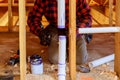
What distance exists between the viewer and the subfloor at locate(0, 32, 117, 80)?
2234 mm

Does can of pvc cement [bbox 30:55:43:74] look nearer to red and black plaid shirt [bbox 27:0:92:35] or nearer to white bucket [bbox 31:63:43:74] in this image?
white bucket [bbox 31:63:43:74]

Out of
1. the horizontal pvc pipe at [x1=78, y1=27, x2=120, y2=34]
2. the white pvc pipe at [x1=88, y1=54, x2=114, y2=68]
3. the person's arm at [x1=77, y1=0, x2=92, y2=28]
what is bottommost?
the white pvc pipe at [x1=88, y1=54, x2=114, y2=68]

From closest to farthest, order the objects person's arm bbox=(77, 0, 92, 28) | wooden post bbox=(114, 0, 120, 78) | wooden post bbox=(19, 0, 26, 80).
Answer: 1. wooden post bbox=(19, 0, 26, 80)
2. wooden post bbox=(114, 0, 120, 78)
3. person's arm bbox=(77, 0, 92, 28)

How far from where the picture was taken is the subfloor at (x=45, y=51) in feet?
7.33

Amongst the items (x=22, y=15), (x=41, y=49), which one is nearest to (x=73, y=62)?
(x=22, y=15)

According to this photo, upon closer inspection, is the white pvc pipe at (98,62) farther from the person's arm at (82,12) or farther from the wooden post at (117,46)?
the person's arm at (82,12)

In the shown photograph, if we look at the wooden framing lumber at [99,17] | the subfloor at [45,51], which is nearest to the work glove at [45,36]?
the subfloor at [45,51]

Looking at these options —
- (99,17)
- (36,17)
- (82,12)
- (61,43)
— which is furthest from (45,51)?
(99,17)

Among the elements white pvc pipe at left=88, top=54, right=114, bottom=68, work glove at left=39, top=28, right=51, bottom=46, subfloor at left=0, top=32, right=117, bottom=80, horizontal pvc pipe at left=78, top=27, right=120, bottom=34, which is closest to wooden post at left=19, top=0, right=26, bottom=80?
subfloor at left=0, top=32, right=117, bottom=80

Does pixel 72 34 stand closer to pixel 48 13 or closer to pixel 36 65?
pixel 36 65

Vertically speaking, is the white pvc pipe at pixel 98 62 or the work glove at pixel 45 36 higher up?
the work glove at pixel 45 36

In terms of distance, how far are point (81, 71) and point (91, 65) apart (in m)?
0.14

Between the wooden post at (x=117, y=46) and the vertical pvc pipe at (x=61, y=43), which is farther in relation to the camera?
the wooden post at (x=117, y=46)

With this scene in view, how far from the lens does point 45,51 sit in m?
2.91
